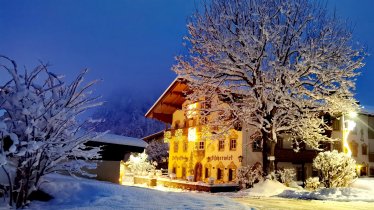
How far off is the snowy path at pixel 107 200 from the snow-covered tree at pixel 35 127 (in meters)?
0.59

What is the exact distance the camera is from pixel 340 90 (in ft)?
77.3

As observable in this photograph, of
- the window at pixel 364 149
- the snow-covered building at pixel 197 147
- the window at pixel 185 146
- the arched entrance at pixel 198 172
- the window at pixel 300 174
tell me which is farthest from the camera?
the window at pixel 364 149

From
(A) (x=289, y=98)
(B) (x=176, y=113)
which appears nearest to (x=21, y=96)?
(A) (x=289, y=98)

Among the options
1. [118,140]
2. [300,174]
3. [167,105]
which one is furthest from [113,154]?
[167,105]

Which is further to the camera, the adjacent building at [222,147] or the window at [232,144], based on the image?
the window at [232,144]

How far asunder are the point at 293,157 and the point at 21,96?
31.3m

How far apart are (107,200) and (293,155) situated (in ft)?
96.7

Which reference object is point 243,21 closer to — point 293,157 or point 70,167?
point 293,157

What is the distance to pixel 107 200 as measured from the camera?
7852 mm

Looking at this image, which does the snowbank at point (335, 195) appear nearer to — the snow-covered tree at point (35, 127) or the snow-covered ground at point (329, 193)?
the snow-covered ground at point (329, 193)

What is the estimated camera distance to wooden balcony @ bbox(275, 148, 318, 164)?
3422 cm

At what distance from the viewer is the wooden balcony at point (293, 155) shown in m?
34.2

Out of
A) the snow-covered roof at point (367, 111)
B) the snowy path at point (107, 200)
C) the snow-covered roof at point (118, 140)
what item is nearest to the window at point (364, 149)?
the snow-covered roof at point (367, 111)

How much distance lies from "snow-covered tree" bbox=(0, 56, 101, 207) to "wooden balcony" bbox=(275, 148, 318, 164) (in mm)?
28686
